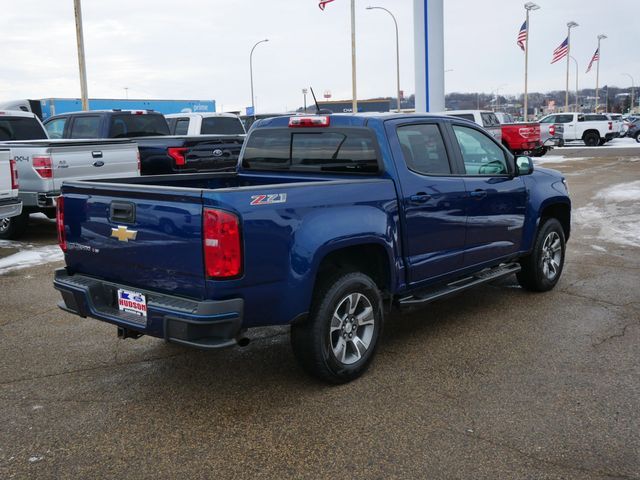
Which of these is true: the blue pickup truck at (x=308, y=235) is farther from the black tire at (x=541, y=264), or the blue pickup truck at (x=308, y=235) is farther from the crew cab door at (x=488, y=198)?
the black tire at (x=541, y=264)

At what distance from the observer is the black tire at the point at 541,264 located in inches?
263

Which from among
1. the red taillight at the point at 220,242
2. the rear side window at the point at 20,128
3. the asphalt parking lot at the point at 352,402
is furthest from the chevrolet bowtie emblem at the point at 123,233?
the rear side window at the point at 20,128

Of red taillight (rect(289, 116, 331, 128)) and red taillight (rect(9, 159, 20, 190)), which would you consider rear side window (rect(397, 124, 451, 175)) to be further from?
red taillight (rect(9, 159, 20, 190))

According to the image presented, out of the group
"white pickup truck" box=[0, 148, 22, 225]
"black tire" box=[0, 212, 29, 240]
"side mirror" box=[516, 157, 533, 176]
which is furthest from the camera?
"black tire" box=[0, 212, 29, 240]

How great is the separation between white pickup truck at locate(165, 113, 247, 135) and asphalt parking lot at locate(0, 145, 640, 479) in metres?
9.74

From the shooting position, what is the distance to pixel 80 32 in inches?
767

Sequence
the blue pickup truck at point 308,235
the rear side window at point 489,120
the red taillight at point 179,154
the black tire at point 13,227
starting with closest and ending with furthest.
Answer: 1. the blue pickup truck at point 308,235
2. the black tire at point 13,227
3. the red taillight at point 179,154
4. the rear side window at point 489,120

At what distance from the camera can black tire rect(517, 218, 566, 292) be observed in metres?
6.68

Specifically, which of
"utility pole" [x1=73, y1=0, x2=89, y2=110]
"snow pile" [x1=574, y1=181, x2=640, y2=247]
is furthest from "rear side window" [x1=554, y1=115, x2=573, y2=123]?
"utility pole" [x1=73, y1=0, x2=89, y2=110]

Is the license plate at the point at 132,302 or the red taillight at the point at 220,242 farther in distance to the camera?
the license plate at the point at 132,302

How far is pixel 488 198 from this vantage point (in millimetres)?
5824

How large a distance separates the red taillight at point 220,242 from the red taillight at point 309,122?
5.66 feet

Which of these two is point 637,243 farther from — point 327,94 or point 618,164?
point 327,94

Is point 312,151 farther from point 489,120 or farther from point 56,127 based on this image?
point 489,120
